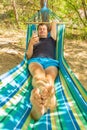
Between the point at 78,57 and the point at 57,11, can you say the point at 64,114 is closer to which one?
the point at 78,57

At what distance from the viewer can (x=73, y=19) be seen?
7488 millimetres

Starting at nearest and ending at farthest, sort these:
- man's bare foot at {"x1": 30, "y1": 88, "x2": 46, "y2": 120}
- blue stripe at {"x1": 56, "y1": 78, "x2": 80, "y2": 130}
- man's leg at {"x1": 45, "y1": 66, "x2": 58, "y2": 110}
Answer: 1. blue stripe at {"x1": 56, "y1": 78, "x2": 80, "y2": 130}
2. man's bare foot at {"x1": 30, "y1": 88, "x2": 46, "y2": 120}
3. man's leg at {"x1": 45, "y1": 66, "x2": 58, "y2": 110}

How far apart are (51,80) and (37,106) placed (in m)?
0.75

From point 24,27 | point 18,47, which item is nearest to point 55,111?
point 18,47

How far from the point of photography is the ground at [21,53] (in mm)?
5254

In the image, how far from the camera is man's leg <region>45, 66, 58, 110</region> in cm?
281

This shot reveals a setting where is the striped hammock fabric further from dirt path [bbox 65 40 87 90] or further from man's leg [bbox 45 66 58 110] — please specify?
dirt path [bbox 65 40 87 90]

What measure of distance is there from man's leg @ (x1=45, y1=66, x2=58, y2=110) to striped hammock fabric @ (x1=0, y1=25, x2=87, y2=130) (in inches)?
2.6

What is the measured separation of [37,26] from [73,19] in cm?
289

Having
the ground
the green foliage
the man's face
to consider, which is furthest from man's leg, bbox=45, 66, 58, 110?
the green foliage

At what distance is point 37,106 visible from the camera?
107 inches

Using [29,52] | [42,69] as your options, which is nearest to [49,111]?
[42,69]

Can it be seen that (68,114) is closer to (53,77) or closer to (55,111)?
(55,111)

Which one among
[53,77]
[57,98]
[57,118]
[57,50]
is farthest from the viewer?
[57,50]
